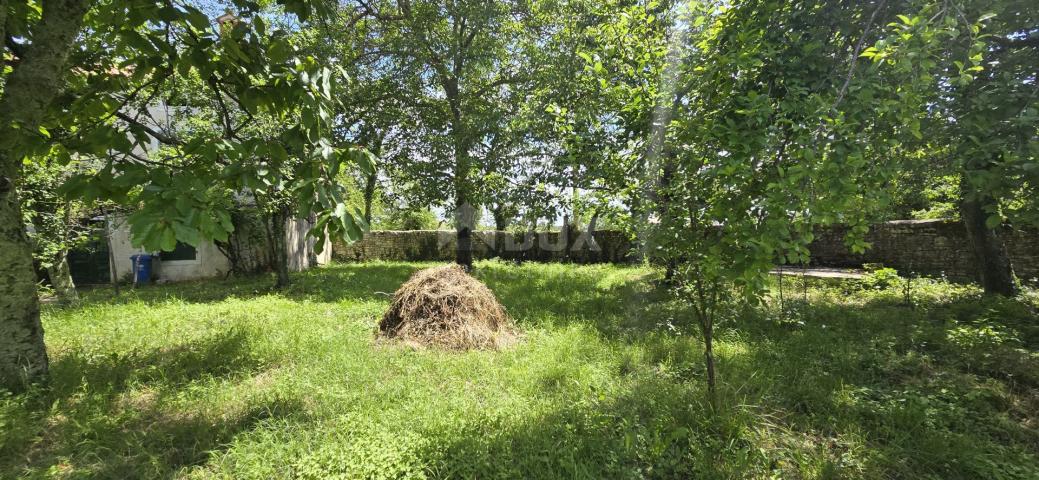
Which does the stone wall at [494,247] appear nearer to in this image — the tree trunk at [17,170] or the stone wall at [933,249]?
the stone wall at [933,249]

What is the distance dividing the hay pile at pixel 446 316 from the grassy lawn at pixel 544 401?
34 centimetres

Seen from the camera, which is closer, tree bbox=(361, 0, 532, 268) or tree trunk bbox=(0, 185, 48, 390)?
tree trunk bbox=(0, 185, 48, 390)

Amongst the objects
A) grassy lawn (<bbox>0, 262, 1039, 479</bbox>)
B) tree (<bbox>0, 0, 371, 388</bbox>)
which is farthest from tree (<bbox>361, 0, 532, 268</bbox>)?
tree (<bbox>0, 0, 371, 388</bbox>)

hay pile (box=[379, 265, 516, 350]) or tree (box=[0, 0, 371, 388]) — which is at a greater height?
tree (box=[0, 0, 371, 388])

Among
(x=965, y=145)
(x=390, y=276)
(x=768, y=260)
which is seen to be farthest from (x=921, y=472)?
(x=390, y=276)

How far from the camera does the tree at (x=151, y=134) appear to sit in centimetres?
159

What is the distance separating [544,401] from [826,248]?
1232 cm

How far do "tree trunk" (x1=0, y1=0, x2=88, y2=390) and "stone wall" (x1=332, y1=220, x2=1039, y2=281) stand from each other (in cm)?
262

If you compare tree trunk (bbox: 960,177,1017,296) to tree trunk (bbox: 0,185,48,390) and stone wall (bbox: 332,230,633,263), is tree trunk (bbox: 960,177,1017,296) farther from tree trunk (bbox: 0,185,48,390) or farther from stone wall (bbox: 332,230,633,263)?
tree trunk (bbox: 0,185,48,390)

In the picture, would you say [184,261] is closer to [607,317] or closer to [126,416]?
[126,416]

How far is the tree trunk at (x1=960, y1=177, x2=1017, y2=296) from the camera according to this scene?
6.09 m

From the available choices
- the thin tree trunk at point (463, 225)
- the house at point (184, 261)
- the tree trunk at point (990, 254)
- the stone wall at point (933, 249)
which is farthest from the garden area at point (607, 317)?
the house at point (184, 261)

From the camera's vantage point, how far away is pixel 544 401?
10.4 feet

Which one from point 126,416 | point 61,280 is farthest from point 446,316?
point 61,280
